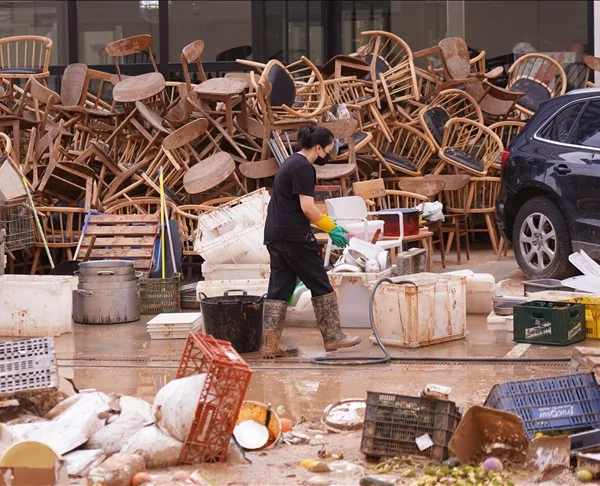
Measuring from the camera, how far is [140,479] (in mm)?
5848

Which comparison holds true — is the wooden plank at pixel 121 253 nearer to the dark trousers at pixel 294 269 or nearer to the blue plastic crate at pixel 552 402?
the dark trousers at pixel 294 269

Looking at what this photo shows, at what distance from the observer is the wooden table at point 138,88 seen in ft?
44.8

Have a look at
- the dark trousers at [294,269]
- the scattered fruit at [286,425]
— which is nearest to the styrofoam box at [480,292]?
the dark trousers at [294,269]

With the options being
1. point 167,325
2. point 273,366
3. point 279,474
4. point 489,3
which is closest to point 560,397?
point 279,474

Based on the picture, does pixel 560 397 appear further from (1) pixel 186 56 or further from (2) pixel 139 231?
(1) pixel 186 56

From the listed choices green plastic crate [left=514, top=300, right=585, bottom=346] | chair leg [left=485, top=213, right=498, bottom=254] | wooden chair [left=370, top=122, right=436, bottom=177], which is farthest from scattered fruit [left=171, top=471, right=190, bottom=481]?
chair leg [left=485, top=213, right=498, bottom=254]

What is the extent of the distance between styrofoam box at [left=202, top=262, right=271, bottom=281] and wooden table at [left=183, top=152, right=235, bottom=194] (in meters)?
1.89

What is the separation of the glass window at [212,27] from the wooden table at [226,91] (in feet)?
13.4

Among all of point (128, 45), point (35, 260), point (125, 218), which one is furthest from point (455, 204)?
point (35, 260)

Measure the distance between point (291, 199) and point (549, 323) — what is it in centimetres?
227

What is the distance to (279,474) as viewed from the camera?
6055mm

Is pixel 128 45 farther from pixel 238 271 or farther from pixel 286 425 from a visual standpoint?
pixel 286 425

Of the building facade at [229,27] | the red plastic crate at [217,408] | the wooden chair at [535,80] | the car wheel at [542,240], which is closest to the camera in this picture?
the red plastic crate at [217,408]

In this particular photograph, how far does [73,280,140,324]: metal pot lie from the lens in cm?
1074
